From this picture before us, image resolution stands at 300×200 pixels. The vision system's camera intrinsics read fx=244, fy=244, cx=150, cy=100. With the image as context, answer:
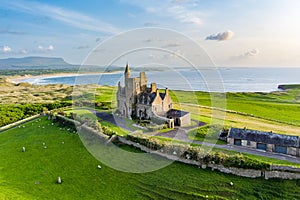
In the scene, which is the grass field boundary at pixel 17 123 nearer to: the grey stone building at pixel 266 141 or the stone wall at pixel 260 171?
the stone wall at pixel 260 171

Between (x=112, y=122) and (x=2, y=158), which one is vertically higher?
(x=112, y=122)

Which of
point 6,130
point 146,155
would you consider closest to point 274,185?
point 146,155

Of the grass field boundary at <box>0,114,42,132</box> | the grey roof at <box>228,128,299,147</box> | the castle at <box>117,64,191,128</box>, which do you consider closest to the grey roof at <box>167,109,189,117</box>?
the castle at <box>117,64,191,128</box>

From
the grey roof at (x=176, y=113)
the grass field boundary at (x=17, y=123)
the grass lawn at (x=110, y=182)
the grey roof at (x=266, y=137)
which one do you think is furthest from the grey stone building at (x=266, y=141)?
the grass field boundary at (x=17, y=123)

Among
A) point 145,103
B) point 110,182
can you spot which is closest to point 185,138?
point 110,182

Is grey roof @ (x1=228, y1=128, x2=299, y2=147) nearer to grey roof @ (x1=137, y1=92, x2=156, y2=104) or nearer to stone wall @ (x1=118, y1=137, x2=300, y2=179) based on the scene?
stone wall @ (x1=118, y1=137, x2=300, y2=179)

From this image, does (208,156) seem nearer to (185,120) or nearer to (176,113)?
(185,120)

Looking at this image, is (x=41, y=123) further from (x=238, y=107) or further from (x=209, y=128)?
(x=238, y=107)
